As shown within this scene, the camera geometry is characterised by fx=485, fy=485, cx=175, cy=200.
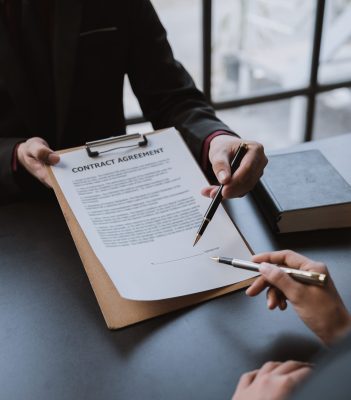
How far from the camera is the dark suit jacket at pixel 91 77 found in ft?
4.18

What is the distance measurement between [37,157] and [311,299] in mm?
600

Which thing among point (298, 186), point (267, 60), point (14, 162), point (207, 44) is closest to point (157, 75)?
point (14, 162)

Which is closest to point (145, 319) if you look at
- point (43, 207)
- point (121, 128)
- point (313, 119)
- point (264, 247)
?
point (264, 247)

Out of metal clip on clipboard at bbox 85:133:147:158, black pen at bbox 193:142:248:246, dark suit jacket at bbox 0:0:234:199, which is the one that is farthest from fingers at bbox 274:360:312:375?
dark suit jacket at bbox 0:0:234:199

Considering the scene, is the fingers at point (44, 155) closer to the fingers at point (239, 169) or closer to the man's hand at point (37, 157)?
the man's hand at point (37, 157)

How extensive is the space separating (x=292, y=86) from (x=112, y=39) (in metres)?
1.76

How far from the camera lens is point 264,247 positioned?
0.90m

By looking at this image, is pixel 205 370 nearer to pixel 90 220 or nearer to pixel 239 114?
pixel 90 220

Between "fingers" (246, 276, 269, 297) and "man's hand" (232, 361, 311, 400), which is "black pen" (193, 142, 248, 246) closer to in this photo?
"fingers" (246, 276, 269, 297)

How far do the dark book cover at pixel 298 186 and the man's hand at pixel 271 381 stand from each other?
349 millimetres

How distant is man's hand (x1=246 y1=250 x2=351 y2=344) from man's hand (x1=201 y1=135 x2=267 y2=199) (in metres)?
0.24

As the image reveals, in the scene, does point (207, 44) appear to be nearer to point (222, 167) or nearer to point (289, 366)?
point (222, 167)

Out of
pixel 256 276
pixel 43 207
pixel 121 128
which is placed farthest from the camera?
pixel 121 128

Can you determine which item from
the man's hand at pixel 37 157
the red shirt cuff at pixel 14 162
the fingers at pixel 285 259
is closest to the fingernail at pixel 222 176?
the fingers at pixel 285 259
